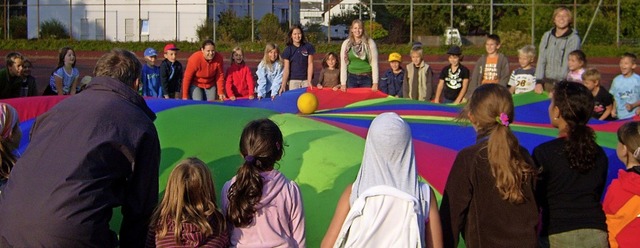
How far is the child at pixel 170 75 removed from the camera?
8727 millimetres

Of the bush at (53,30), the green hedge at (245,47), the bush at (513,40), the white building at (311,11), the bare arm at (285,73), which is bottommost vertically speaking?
the bare arm at (285,73)

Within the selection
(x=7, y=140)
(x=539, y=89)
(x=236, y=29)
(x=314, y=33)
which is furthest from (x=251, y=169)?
(x=236, y=29)

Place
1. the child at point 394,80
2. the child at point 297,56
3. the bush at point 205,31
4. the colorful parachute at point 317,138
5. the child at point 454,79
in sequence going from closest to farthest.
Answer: the colorful parachute at point 317,138
the child at point 454,79
the child at point 297,56
the child at point 394,80
the bush at point 205,31

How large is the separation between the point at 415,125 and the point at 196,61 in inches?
141

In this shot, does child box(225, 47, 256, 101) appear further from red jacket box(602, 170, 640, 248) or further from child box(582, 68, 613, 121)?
red jacket box(602, 170, 640, 248)

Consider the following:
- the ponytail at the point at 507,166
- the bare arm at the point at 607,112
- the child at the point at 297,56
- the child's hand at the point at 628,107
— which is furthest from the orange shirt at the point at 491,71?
the ponytail at the point at 507,166

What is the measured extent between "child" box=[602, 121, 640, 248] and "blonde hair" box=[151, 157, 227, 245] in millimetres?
1920

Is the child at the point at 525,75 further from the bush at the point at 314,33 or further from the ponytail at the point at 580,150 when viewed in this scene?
the bush at the point at 314,33

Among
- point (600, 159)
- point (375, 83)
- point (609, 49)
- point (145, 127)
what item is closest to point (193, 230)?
point (145, 127)

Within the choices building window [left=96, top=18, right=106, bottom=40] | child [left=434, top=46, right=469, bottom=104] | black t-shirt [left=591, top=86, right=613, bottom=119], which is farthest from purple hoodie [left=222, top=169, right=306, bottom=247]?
building window [left=96, top=18, right=106, bottom=40]

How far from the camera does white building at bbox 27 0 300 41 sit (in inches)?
1288

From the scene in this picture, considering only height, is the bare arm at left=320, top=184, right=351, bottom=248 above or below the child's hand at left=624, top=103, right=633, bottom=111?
below

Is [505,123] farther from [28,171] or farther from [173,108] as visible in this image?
[173,108]

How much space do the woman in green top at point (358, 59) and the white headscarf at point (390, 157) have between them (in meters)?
4.57
